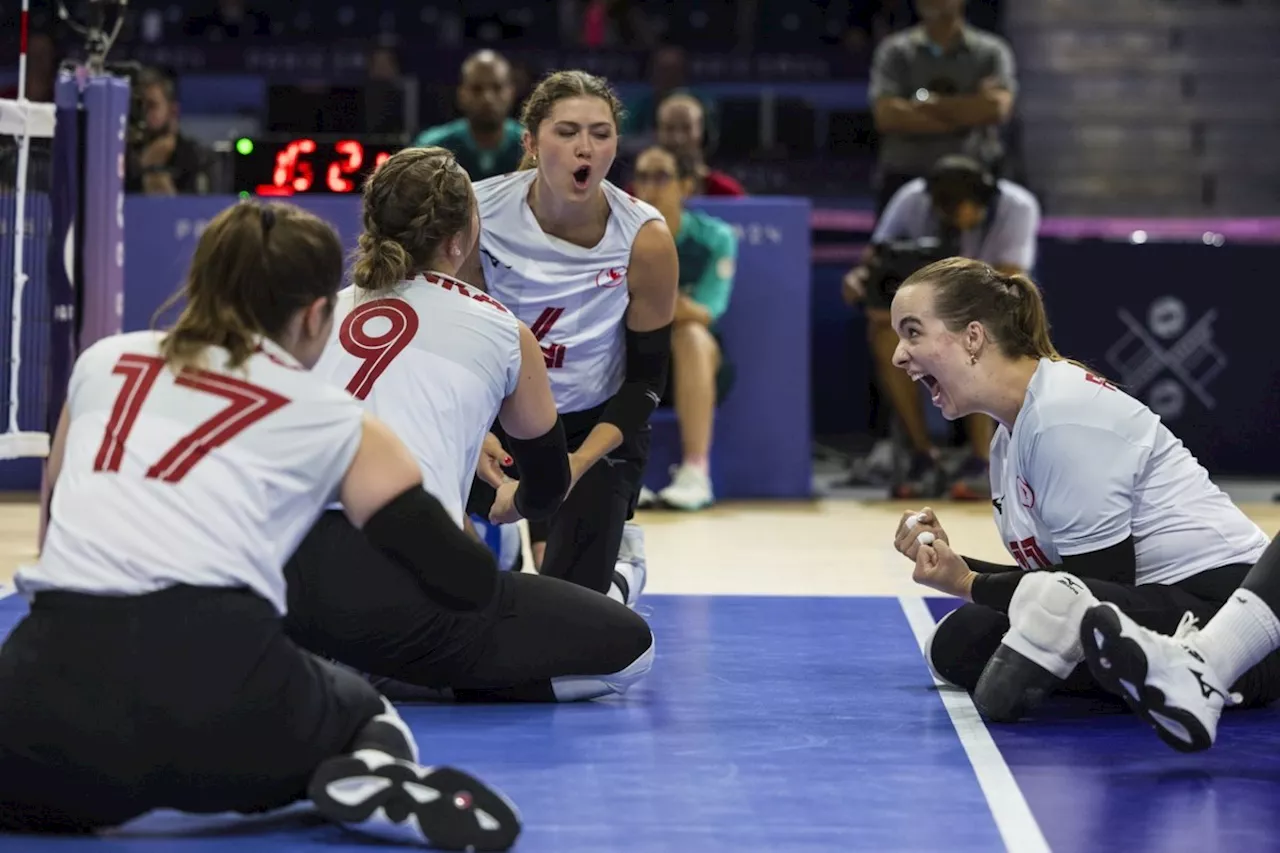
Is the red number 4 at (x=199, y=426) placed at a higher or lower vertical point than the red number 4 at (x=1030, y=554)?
higher

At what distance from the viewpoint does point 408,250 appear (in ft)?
13.1

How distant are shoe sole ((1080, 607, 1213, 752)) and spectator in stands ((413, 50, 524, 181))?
542 cm

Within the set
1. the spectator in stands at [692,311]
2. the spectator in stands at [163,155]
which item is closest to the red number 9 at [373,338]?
the spectator in stands at [692,311]

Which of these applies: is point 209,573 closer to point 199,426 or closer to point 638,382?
point 199,426

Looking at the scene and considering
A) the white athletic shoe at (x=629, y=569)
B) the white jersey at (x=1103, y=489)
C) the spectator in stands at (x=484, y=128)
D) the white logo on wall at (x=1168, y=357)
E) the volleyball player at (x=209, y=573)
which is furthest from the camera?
the white logo on wall at (x=1168, y=357)

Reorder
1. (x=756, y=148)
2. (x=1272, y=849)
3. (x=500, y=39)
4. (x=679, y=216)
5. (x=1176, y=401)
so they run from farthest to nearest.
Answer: (x=500, y=39), (x=756, y=148), (x=1176, y=401), (x=679, y=216), (x=1272, y=849)

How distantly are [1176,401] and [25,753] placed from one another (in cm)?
722

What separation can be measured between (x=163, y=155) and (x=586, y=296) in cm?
517

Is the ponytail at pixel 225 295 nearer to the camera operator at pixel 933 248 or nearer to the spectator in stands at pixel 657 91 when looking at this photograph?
the camera operator at pixel 933 248

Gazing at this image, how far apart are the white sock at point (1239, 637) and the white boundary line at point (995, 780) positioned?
17.1 inches

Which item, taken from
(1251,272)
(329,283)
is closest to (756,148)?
(1251,272)

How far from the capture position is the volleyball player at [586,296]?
494 centimetres

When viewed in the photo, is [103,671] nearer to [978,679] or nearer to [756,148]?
[978,679]

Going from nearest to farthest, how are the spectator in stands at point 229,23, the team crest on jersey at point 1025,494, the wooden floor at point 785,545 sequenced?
the team crest on jersey at point 1025,494
the wooden floor at point 785,545
the spectator in stands at point 229,23
